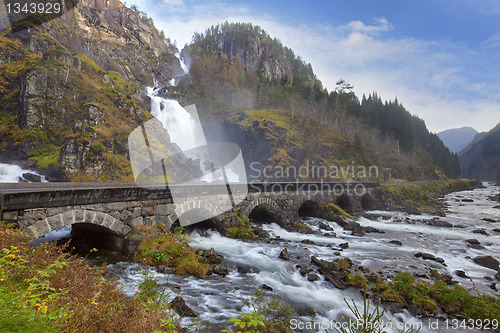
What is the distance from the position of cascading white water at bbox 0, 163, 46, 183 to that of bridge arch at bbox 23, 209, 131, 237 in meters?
20.1

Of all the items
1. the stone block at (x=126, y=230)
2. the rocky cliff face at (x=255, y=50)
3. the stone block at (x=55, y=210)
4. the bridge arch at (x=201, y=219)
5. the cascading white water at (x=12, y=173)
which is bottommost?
the bridge arch at (x=201, y=219)

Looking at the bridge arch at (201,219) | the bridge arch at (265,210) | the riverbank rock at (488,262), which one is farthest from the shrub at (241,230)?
the riverbank rock at (488,262)

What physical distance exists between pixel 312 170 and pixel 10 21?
2264 inches

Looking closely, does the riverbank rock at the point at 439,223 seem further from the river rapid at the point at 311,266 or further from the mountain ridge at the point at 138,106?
the mountain ridge at the point at 138,106

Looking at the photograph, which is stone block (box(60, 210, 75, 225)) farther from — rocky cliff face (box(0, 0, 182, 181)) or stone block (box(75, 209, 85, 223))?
rocky cliff face (box(0, 0, 182, 181))

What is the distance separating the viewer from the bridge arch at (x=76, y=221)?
7.30 metres

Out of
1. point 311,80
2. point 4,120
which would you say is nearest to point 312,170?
point 4,120

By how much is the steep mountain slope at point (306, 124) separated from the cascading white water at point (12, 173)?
3674 centimetres

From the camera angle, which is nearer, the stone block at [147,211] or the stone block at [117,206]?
the stone block at [117,206]

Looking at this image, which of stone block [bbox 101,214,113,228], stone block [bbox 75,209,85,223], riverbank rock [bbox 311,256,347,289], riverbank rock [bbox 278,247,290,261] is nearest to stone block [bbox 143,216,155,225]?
stone block [bbox 101,214,113,228]

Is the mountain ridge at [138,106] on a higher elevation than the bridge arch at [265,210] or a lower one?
higher

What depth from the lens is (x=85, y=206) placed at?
852cm

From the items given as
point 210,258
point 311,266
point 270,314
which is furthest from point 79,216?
point 311,266

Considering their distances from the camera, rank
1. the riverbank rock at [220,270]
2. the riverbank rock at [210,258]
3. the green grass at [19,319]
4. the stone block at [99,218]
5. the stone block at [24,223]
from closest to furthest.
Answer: the green grass at [19,319], the stone block at [24,223], the stone block at [99,218], the riverbank rock at [220,270], the riverbank rock at [210,258]
